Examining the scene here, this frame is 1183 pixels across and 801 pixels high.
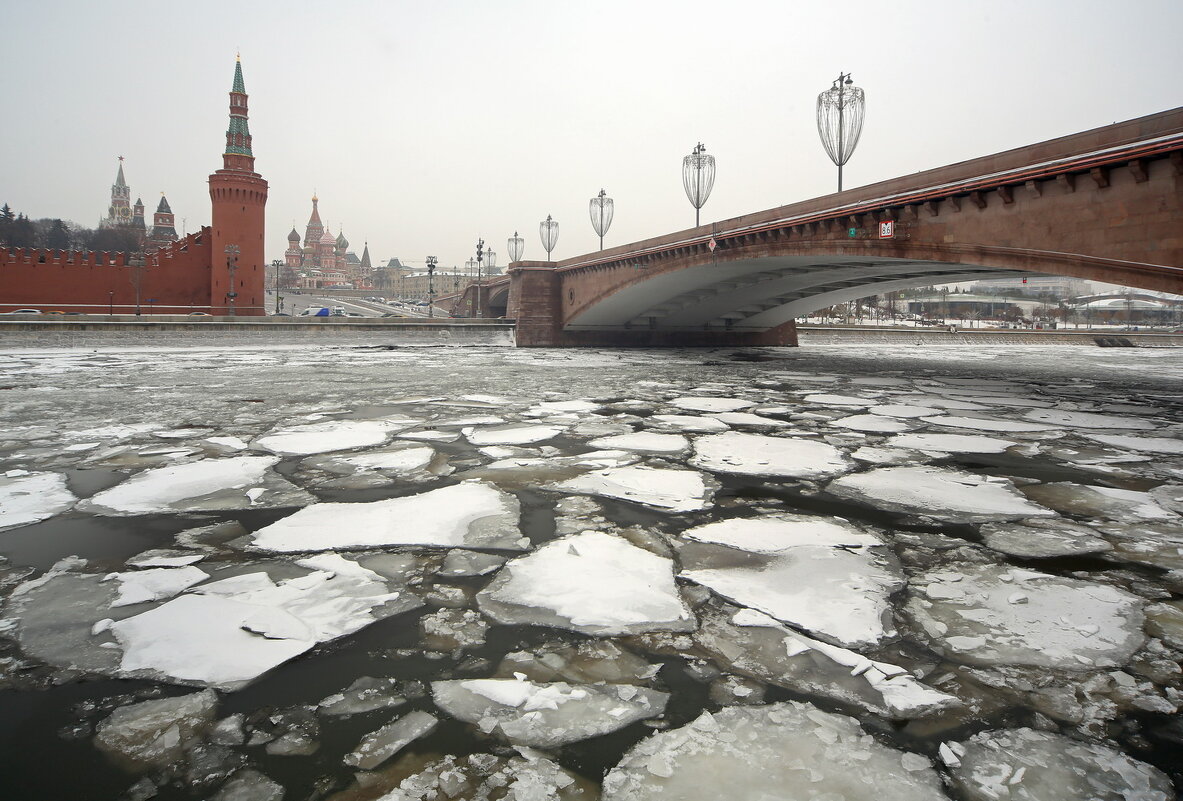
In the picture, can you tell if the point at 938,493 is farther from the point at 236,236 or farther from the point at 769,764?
the point at 236,236

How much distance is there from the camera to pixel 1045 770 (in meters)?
2.21

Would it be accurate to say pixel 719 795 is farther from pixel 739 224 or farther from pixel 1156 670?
pixel 739 224

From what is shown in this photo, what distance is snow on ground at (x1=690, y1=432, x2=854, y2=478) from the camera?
6387 mm

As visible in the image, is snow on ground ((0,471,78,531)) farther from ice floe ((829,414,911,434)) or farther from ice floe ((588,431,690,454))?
ice floe ((829,414,911,434))

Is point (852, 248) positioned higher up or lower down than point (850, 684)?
higher up

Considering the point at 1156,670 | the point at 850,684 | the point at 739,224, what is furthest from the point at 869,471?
the point at 739,224

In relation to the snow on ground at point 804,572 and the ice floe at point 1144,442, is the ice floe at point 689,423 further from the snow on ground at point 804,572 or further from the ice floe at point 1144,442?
the ice floe at point 1144,442

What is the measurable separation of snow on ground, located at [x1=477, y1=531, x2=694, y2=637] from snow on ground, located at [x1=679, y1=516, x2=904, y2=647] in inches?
10.9

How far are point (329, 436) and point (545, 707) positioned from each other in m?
6.01

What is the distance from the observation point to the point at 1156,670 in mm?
2838

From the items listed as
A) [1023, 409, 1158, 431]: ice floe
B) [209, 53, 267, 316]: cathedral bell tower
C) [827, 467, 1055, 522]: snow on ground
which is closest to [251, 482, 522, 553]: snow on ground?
[827, 467, 1055, 522]: snow on ground

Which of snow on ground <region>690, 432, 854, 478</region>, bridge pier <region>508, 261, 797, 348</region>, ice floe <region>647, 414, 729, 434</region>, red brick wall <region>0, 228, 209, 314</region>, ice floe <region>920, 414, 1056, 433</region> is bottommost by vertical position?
snow on ground <region>690, 432, 854, 478</region>

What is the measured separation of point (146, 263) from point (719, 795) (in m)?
52.9

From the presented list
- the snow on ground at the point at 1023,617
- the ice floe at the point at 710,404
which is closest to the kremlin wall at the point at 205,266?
the ice floe at the point at 710,404
